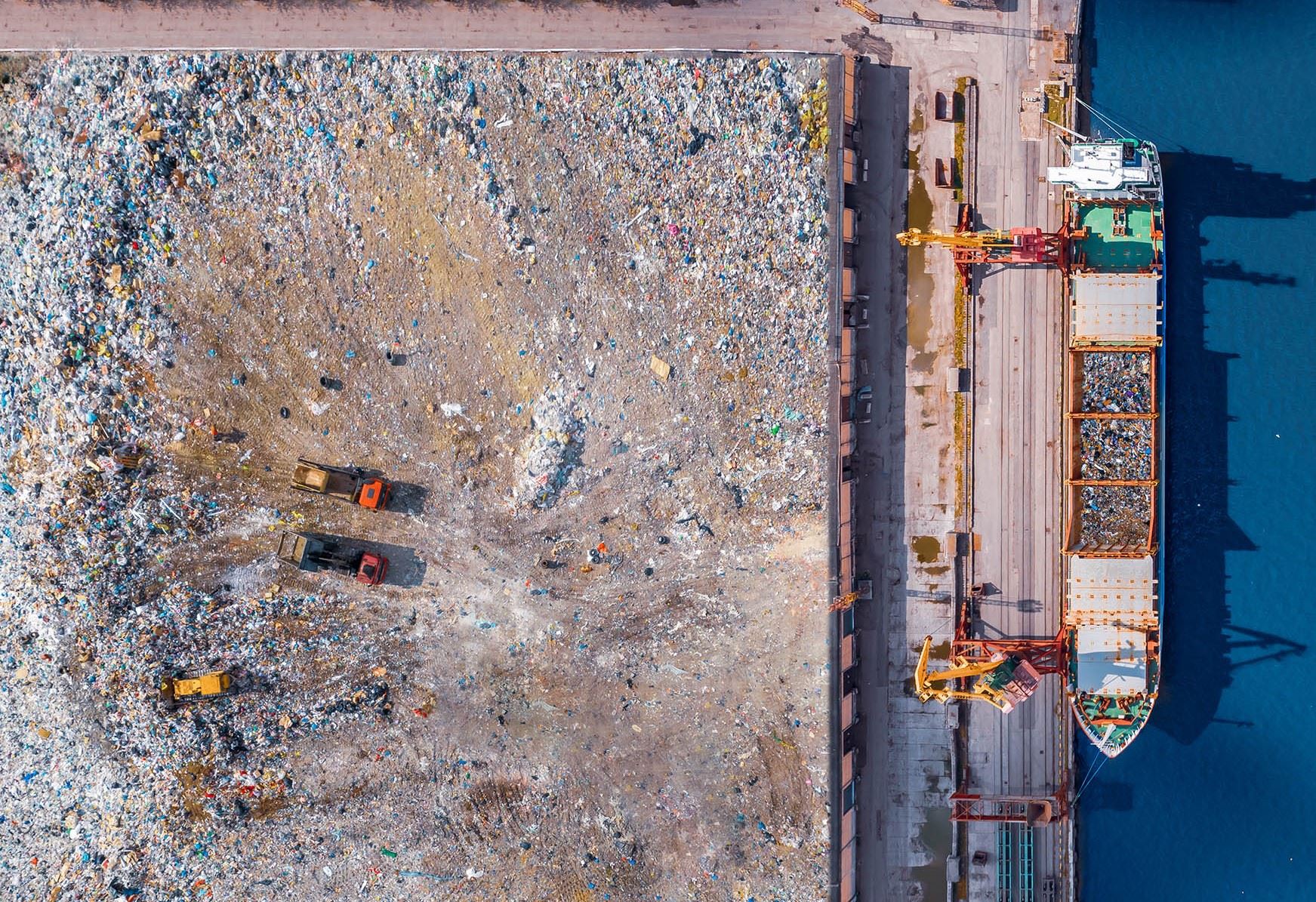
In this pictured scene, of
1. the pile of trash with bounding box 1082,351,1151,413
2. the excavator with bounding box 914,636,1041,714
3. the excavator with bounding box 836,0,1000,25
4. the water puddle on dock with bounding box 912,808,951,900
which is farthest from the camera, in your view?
the water puddle on dock with bounding box 912,808,951,900

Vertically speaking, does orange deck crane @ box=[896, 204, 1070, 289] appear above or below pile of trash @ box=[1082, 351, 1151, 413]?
above

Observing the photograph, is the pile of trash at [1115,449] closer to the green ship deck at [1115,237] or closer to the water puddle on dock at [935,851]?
the green ship deck at [1115,237]

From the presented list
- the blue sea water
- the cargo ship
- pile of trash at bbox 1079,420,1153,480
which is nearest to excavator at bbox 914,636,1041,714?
the cargo ship

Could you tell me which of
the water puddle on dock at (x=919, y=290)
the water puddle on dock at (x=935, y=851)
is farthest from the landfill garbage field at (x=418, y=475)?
the water puddle on dock at (x=935, y=851)

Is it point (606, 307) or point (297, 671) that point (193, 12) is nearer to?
point (606, 307)

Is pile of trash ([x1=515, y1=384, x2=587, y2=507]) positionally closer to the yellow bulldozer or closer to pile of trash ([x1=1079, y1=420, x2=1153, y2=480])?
the yellow bulldozer

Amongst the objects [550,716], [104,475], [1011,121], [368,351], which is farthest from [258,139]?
[1011,121]
